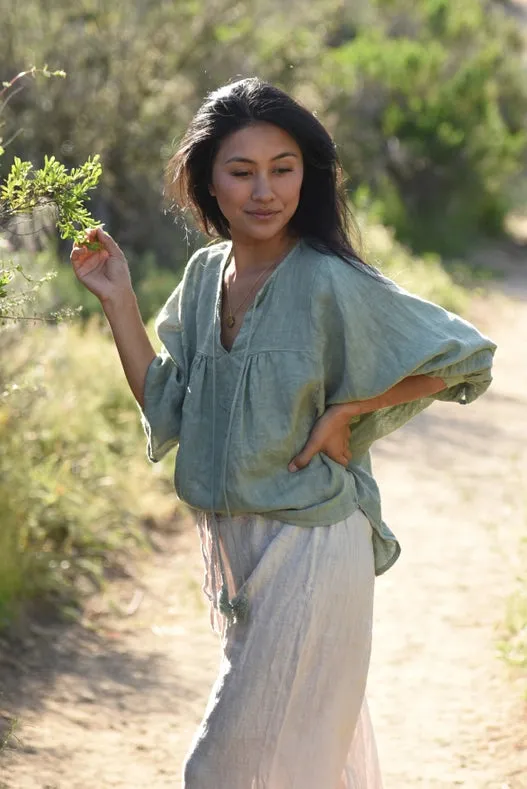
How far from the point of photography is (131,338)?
3027 mm

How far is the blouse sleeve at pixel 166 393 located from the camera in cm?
299

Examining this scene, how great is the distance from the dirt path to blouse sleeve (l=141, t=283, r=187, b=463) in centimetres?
144

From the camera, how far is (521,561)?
18.3ft

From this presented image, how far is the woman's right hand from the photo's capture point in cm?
301

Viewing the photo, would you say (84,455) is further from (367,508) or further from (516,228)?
(516,228)

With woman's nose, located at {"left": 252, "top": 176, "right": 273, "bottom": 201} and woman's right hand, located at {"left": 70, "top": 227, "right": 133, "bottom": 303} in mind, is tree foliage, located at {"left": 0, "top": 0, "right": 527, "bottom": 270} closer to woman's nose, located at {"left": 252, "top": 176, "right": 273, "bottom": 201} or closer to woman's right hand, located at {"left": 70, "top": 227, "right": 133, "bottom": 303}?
woman's right hand, located at {"left": 70, "top": 227, "right": 133, "bottom": 303}

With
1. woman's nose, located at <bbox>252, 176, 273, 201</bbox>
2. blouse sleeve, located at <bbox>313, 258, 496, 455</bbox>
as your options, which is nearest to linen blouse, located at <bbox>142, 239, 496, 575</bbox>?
blouse sleeve, located at <bbox>313, 258, 496, 455</bbox>

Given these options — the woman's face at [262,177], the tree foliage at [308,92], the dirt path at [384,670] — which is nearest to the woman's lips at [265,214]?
the woman's face at [262,177]

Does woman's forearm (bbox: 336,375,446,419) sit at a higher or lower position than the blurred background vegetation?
lower

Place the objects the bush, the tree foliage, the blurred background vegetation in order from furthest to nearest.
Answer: the tree foliage < the blurred background vegetation < the bush

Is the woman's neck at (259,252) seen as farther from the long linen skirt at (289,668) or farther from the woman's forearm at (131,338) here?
the long linen skirt at (289,668)

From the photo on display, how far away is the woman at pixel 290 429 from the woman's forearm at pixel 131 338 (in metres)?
0.14

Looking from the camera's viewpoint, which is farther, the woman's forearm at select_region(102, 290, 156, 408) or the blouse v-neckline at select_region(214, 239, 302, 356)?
the woman's forearm at select_region(102, 290, 156, 408)

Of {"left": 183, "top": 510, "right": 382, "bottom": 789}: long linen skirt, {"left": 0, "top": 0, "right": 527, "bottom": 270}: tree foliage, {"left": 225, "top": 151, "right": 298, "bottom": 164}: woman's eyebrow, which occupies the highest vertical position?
{"left": 0, "top": 0, "right": 527, "bottom": 270}: tree foliage
